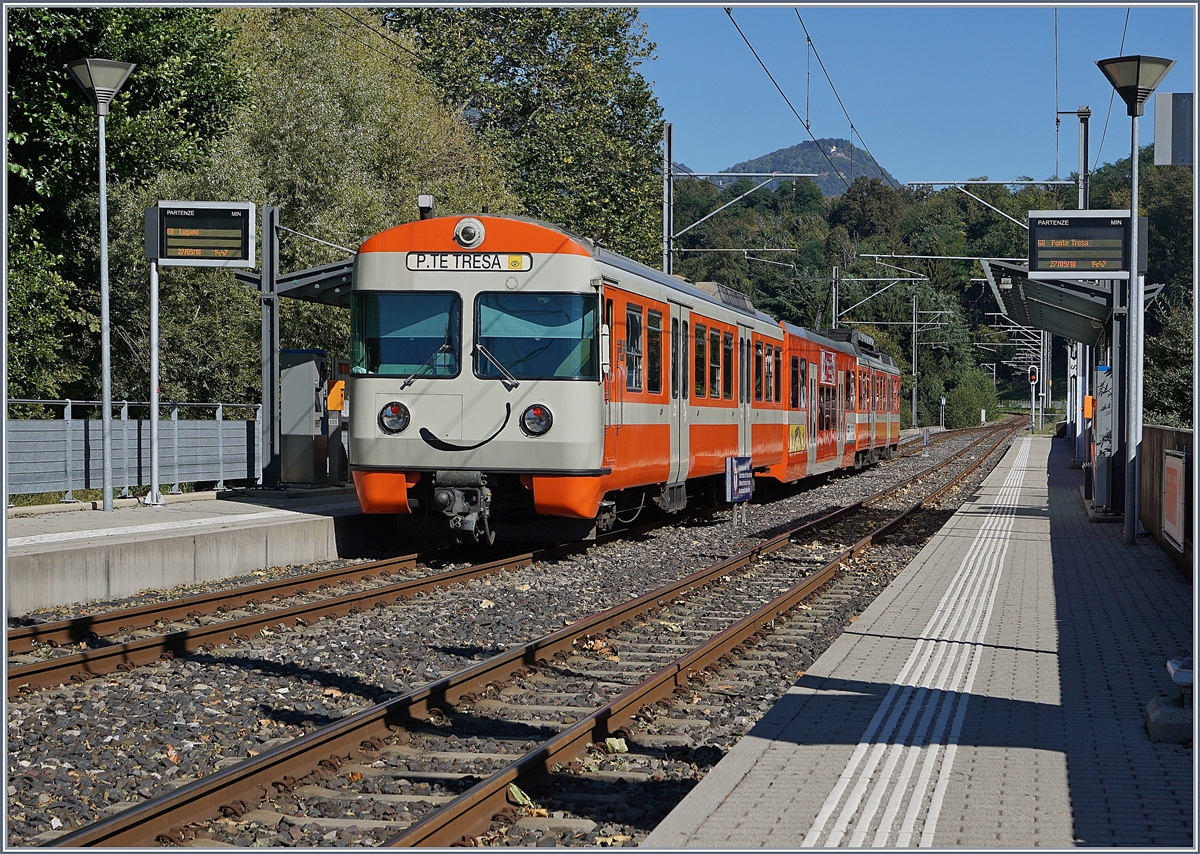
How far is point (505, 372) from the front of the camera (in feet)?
44.3

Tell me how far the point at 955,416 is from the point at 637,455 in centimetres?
7702

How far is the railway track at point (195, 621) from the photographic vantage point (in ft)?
28.2

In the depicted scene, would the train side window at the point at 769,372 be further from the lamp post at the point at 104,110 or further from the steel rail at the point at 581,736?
the lamp post at the point at 104,110

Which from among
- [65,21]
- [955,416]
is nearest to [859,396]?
[65,21]

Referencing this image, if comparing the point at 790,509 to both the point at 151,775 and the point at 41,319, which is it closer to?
the point at 41,319

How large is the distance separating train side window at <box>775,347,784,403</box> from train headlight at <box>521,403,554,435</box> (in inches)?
403

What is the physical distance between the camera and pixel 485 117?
1941 inches

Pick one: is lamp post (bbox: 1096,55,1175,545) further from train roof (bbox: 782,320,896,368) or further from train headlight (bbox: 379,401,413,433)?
train roof (bbox: 782,320,896,368)

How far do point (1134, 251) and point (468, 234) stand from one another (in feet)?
26.1

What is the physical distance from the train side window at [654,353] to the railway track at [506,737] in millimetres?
3820

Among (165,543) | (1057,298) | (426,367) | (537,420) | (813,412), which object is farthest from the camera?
(813,412)

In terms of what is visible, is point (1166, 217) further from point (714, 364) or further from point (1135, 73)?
point (1135, 73)

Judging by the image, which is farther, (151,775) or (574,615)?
(574,615)

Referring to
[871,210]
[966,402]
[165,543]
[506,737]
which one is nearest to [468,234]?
[165,543]
